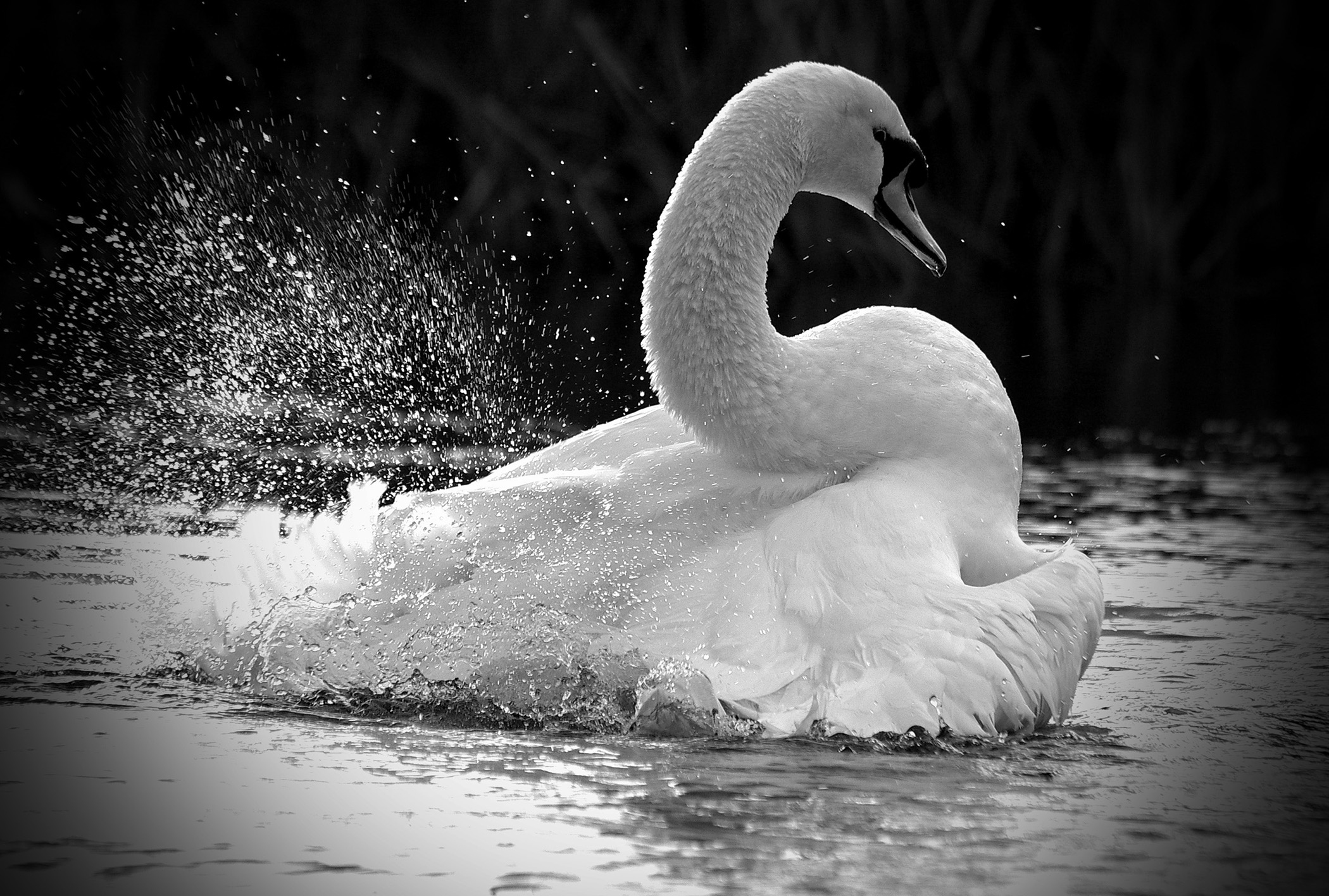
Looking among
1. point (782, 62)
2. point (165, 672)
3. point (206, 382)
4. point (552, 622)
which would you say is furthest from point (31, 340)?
point (782, 62)

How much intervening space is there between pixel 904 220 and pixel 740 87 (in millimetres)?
13140

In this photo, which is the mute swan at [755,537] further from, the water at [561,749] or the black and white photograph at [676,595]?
the water at [561,749]

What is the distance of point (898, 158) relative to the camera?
4.86 meters

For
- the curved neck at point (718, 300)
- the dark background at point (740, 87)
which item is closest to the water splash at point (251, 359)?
the dark background at point (740, 87)

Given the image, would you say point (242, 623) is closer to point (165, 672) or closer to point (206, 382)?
point (165, 672)

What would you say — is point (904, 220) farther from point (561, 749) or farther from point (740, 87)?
point (740, 87)

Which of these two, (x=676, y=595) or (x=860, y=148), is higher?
(x=860, y=148)

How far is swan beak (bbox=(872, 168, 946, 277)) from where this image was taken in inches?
193

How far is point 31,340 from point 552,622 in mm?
6925

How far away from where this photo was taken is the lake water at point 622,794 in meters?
2.84

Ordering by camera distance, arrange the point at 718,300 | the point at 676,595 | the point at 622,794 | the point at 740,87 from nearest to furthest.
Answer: the point at 622,794, the point at 676,595, the point at 718,300, the point at 740,87

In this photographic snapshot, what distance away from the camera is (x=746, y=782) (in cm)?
332

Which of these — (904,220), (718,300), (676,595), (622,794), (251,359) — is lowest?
(622,794)

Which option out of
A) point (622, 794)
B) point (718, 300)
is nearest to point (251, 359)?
point (718, 300)
